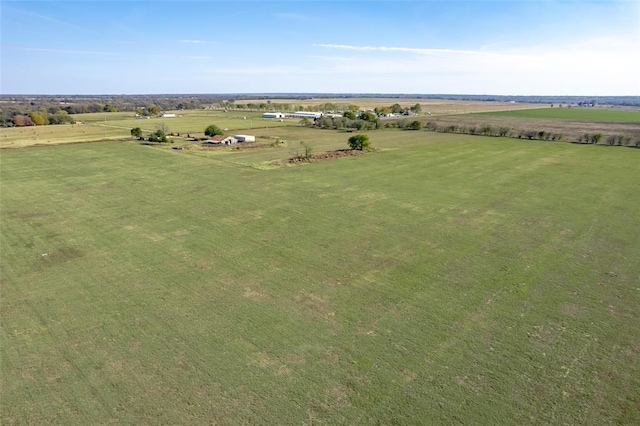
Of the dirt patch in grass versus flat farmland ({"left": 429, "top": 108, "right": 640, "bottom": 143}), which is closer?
the dirt patch in grass

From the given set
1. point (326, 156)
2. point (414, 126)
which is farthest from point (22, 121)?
Answer: point (414, 126)

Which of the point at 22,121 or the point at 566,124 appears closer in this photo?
the point at 22,121

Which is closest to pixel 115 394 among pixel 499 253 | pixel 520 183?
pixel 499 253

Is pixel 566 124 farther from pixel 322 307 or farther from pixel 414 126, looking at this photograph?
pixel 322 307

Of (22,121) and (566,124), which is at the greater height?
(566,124)

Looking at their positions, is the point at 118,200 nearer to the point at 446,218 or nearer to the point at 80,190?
the point at 80,190

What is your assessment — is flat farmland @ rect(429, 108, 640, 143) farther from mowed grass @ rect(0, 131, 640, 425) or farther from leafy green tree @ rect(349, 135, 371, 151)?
mowed grass @ rect(0, 131, 640, 425)

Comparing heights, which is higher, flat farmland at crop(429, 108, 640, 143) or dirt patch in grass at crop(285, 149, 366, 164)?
flat farmland at crop(429, 108, 640, 143)

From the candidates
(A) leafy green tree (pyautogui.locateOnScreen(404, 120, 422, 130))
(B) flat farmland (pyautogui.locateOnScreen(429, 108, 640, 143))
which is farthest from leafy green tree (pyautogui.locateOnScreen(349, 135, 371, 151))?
(B) flat farmland (pyautogui.locateOnScreen(429, 108, 640, 143))
